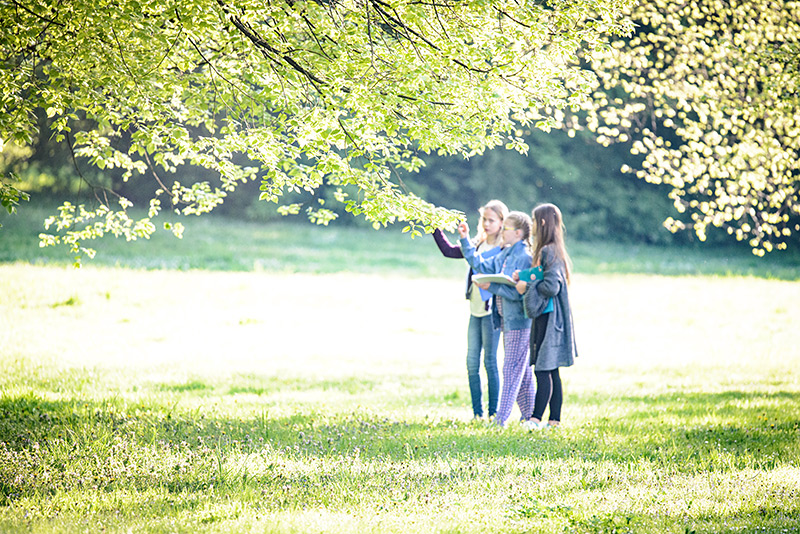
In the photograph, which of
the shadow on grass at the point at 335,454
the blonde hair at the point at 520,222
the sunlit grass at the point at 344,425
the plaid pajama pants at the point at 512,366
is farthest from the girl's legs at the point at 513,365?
the blonde hair at the point at 520,222

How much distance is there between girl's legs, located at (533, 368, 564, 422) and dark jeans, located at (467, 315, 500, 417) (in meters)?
0.56

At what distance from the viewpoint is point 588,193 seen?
33.0 meters

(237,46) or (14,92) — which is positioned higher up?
(237,46)

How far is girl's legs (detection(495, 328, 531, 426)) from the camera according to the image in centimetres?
720

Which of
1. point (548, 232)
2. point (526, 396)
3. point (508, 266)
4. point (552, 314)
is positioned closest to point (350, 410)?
point (526, 396)

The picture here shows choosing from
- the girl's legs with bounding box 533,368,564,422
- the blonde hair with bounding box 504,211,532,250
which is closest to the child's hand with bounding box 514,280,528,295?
the blonde hair with bounding box 504,211,532,250

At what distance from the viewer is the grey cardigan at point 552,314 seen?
682cm

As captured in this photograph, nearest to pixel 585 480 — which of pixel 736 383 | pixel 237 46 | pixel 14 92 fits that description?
pixel 237 46

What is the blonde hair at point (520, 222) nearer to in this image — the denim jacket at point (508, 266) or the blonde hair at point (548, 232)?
the denim jacket at point (508, 266)

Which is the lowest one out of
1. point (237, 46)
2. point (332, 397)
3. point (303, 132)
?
point (332, 397)

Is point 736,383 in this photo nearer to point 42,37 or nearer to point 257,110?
point 257,110

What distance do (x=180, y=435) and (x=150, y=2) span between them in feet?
12.2

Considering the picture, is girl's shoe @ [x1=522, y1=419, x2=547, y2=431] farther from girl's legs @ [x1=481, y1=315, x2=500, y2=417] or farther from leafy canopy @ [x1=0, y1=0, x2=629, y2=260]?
leafy canopy @ [x1=0, y1=0, x2=629, y2=260]

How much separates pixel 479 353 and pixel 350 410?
1.68 meters
